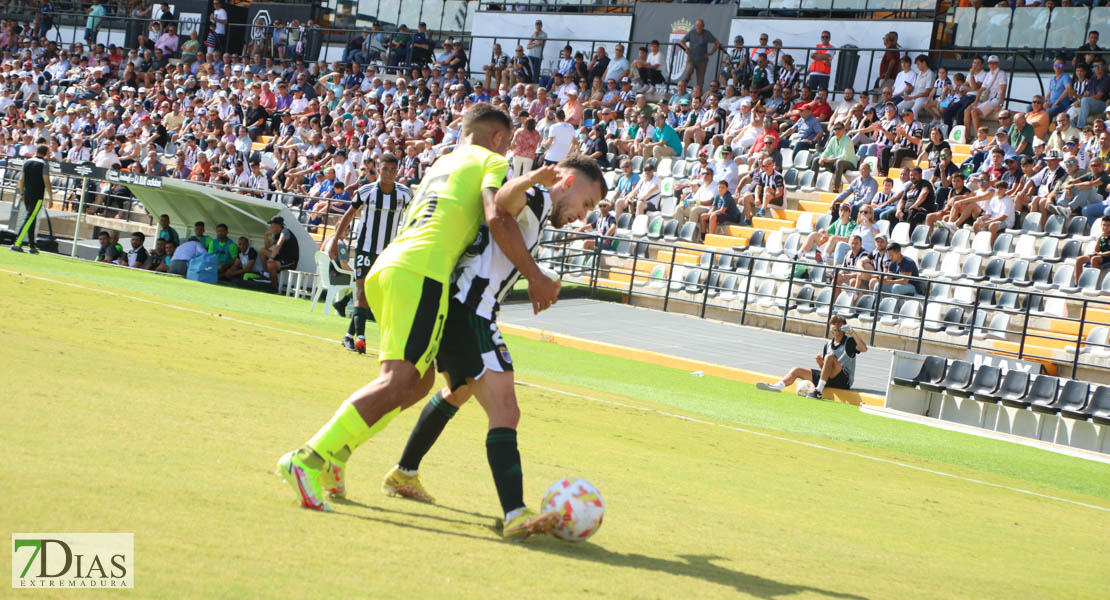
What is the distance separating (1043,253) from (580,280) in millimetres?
8763

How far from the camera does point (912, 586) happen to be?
480 centimetres

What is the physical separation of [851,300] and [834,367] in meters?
4.07

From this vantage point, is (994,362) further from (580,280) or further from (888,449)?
(580,280)

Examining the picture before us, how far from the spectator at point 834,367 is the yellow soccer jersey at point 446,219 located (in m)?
11.0

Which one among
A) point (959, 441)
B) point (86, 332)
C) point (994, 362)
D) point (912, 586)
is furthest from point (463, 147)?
point (994, 362)

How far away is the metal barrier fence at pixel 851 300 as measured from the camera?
17375 mm

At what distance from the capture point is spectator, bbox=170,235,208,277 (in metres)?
21.9

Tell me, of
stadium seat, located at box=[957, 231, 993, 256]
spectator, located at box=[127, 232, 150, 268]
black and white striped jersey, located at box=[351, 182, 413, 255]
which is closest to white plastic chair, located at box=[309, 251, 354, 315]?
black and white striped jersey, located at box=[351, 182, 413, 255]

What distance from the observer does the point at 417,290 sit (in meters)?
4.97

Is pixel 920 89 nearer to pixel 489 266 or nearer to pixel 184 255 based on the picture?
pixel 184 255

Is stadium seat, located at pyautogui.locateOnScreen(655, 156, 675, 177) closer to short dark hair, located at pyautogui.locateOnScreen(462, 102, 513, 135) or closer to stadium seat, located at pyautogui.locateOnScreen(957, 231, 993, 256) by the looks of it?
stadium seat, located at pyautogui.locateOnScreen(957, 231, 993, 256)

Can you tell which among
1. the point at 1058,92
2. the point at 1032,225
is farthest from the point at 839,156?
the point at 1032,225

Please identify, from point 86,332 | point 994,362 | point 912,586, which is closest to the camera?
point 912,586

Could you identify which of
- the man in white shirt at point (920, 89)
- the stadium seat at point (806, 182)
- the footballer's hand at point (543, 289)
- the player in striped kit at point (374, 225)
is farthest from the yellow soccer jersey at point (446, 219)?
the man in white shirt at point (920, 89)
